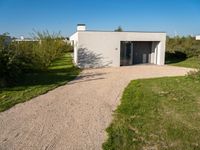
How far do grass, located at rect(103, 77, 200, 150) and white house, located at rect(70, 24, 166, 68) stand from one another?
9.27 m

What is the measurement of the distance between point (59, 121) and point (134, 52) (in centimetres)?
1552

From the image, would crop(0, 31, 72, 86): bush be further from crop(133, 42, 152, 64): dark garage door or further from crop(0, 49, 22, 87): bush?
crop(133, 42, 152, 64): dark garage door

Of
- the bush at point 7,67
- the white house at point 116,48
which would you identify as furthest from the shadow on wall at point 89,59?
the bush at point 7,67

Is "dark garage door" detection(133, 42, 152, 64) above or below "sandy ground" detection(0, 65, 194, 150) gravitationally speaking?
above

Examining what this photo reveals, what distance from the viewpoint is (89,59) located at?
17016 mm

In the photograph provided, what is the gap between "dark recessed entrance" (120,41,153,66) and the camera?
19.1 m

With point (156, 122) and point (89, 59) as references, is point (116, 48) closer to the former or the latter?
point (89, 59)

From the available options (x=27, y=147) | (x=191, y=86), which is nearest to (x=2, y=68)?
(x=27, y=147)

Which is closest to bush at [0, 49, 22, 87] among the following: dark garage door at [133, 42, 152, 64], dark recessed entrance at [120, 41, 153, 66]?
dark recessed entrance at [120, 41, 153, 66]

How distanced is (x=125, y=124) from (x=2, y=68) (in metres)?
6.66

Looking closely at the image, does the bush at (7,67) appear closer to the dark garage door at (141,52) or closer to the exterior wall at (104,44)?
the exterior wall at (104,44)

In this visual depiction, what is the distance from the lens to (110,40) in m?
17.4

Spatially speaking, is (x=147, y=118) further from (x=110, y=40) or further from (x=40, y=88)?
(x=110, y=40)

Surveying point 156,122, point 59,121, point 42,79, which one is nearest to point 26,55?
point 42,79
